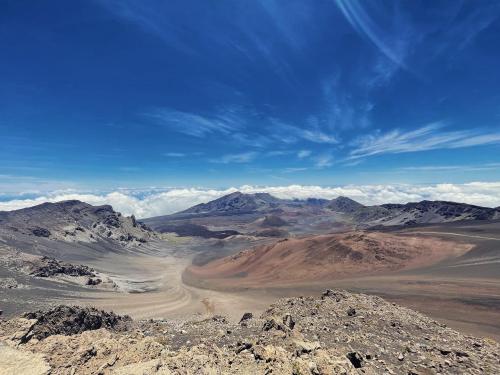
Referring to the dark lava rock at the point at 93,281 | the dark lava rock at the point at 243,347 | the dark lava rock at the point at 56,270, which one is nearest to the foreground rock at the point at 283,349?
the dark lava rock at the point at 243,347

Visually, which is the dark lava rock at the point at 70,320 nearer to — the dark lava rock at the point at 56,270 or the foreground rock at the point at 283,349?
the foreground rock at the point at 283,349

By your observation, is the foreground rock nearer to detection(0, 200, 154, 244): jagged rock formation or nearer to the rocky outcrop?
the rocky outcrop

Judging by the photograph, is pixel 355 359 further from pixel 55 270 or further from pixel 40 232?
pixel 40 232

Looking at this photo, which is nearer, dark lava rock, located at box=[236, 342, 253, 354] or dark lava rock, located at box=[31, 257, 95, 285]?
dark lava rock, located at box=[236, 342, 253, 354]

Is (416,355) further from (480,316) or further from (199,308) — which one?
(199,308)

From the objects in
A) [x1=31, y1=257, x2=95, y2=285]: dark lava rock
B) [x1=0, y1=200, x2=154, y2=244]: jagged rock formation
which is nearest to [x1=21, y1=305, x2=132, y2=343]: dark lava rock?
[x1=31, y1=257, x2=95, y2=285]: dark lava rock

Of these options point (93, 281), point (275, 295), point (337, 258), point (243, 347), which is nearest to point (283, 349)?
point (243, 347)
